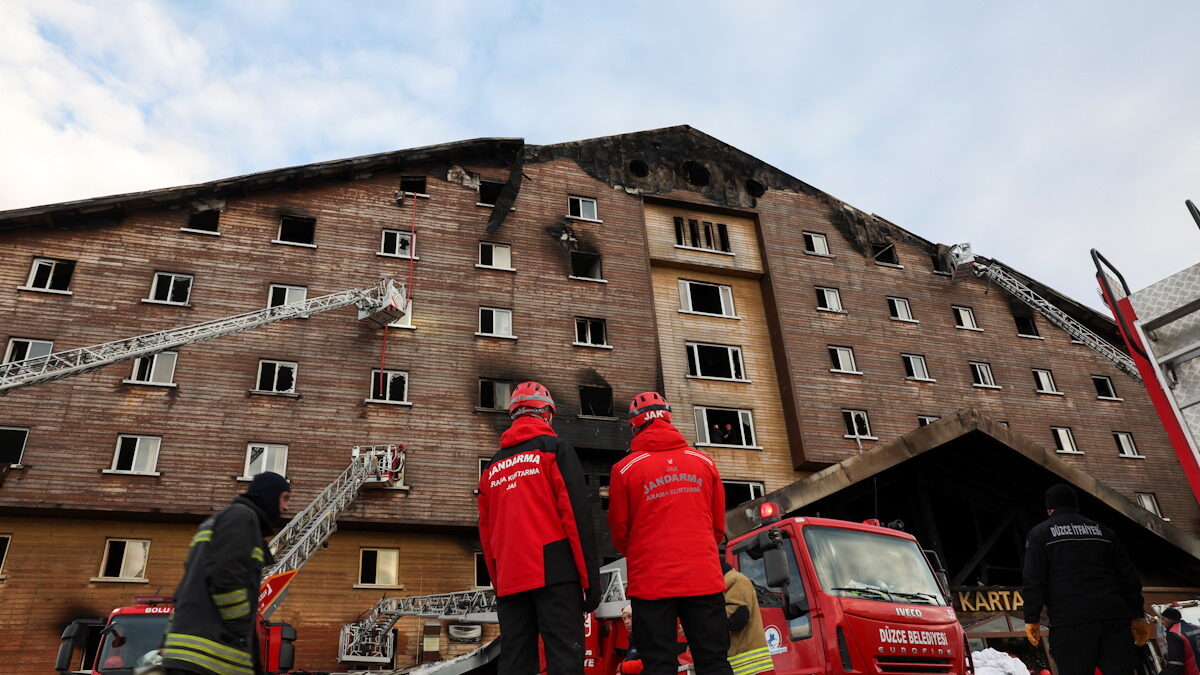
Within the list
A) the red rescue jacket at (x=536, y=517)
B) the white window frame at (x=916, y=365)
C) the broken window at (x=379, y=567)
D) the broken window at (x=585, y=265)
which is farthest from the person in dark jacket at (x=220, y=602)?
the white window frame at (x=916, y=365)

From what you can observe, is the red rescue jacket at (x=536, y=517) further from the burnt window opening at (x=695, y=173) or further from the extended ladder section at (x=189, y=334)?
the burnt window opening at (x=695, y=173)

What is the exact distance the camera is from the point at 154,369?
23625 millimetres

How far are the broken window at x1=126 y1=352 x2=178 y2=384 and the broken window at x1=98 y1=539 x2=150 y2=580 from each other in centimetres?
454

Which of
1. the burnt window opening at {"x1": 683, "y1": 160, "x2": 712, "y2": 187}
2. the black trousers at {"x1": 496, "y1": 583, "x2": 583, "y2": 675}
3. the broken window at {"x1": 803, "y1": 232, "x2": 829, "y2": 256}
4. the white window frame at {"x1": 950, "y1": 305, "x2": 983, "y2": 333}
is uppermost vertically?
the burnt window opening at {"x1": 683, "y1": 160, "x2": 712, "y2": 187}

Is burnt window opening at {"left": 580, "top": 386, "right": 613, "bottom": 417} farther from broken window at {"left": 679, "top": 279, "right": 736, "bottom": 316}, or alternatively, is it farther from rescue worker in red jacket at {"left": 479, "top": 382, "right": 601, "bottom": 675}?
rescue worker in red jacket at {"left": 479, "top": 382, "right": 601, "bottom": 675}

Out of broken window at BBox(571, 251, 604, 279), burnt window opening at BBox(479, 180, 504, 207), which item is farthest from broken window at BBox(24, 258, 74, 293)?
broken window at BBox(571, 251, 604, 279)

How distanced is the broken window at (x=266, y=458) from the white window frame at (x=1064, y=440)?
1123 inches

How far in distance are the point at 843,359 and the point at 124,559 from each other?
983 inches

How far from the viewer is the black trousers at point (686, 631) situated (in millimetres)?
5191

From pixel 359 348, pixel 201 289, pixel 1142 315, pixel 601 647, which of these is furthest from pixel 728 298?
pixel 1142 315

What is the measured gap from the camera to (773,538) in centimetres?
833

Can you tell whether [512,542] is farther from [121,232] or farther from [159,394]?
[121,232]

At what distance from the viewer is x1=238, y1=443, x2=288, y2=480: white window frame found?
22969mm

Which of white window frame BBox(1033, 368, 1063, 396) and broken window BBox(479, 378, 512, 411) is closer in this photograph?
broken window BBox(479, 378, 512, 411)
